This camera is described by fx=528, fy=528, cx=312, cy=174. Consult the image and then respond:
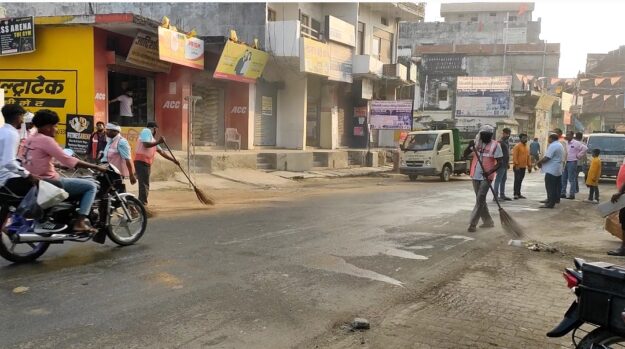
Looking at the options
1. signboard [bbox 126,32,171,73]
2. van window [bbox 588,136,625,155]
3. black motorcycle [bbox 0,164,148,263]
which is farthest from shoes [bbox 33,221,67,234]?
van window [bbox 588,136,625,155]

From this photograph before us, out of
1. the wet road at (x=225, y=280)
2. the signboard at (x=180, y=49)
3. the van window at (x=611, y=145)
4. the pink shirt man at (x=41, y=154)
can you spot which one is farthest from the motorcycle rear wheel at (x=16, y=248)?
the van window at (x=611, y=145)

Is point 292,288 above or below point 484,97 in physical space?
below

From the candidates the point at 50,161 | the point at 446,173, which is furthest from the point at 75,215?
the point at 446,173

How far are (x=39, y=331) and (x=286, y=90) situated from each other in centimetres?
2097

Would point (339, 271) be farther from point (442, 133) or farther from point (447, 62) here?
point (447, 62)

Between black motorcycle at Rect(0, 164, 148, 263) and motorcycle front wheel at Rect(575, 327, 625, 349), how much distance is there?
5.15m

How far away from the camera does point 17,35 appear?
14.1 m

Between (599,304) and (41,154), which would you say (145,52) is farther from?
(599,304)

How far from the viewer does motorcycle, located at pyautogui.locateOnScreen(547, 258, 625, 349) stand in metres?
2.85

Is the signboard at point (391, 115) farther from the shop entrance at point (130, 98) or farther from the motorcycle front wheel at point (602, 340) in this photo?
the motorcycle front wheel at point (602, 340)

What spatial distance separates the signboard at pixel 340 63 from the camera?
80.6 feet

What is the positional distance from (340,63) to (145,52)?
1135 centimetres

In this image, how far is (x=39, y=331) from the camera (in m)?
3.85

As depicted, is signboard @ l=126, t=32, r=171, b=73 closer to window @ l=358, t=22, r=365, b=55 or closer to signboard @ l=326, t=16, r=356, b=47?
signboard @ l=326, t=16, r=356, b=47
